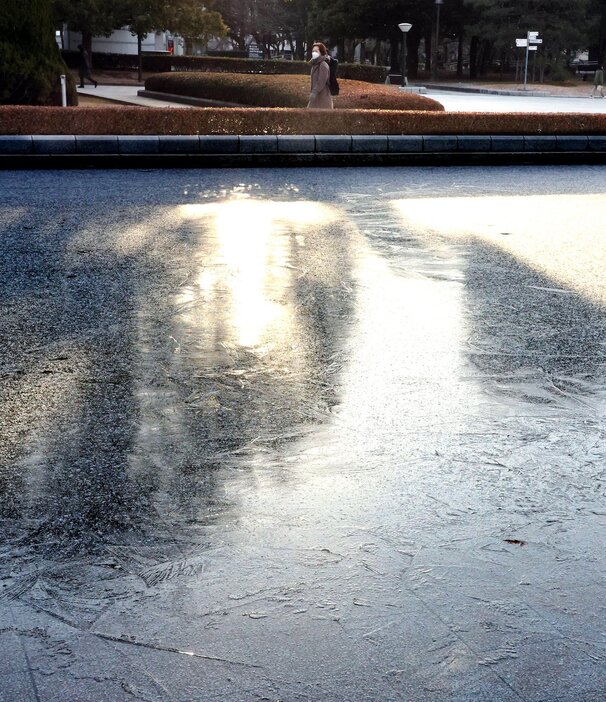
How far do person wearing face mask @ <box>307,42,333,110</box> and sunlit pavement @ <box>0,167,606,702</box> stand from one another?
10271 mm

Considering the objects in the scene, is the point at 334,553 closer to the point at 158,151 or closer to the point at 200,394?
the point at 200,394

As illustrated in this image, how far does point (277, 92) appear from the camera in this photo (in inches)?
910

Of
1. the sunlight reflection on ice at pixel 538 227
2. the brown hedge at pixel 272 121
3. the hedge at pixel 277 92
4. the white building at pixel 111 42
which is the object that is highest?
the white building at pixel 111 42

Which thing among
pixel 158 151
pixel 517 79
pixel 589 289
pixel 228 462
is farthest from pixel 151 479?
pixel 517 79

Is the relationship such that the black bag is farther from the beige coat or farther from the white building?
the white building

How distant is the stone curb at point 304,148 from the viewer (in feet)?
45.1

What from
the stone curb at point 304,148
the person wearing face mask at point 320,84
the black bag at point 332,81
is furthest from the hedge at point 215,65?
the stone curb at point 304,148

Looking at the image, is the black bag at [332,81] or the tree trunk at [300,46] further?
the tree trunk at [300,46]

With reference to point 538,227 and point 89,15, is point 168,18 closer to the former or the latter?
point 89,15

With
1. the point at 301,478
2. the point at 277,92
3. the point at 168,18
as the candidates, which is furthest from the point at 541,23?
the point at 301,478

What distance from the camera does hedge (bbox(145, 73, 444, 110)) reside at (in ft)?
67.1

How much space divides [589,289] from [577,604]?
168 inches

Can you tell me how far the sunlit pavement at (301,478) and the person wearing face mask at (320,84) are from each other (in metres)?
10.3

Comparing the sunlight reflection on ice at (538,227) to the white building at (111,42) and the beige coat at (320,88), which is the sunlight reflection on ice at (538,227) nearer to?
the beige coat at (320,88)
